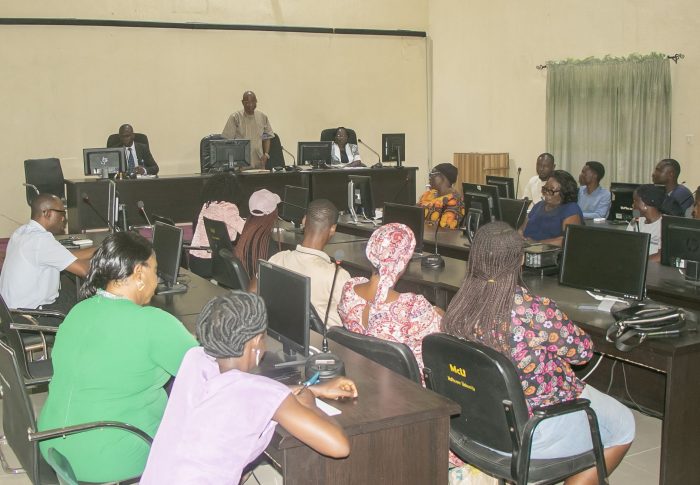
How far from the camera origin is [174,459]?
192 cm

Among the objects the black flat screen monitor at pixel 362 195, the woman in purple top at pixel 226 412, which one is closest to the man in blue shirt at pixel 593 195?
the black flat screen monitor at pixel 362 195

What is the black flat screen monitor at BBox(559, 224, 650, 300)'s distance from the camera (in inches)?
140

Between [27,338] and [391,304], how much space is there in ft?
7.40

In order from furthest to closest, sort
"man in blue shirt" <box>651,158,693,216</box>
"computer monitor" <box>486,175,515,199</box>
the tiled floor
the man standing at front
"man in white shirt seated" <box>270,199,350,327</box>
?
the man standing at front
"computer monitor" <box>486,175,515,199</box>
"man in blue shirt" <box>651,158,693,216</box>
"man in white shirt seated" <box>270,199,350,327</box>
the tiled floor

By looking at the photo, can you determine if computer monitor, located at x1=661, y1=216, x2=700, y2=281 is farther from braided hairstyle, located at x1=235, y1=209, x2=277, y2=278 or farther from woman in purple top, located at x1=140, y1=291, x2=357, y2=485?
woman in purple top, located at x1=140, y1=291, x2=357, y2=485

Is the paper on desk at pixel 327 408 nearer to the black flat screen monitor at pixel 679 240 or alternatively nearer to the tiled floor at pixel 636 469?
the tiled floor at pixel 636 469

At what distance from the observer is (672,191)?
22.1ft

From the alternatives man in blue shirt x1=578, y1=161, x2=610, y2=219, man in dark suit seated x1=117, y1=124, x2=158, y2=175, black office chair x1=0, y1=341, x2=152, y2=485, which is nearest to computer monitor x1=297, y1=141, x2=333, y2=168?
man in dark suit seated x1=117, y1=124, x2=158, y2=175

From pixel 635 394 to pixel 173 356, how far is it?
9.31 ft

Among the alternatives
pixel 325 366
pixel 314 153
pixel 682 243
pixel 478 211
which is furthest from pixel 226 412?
pixel 314 153

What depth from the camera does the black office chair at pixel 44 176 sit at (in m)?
8.90

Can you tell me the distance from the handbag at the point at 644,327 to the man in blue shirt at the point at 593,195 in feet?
13.6

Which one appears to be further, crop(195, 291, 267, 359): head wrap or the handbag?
the handbag

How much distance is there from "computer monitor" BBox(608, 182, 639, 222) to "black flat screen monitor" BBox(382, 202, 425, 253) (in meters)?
2.25
